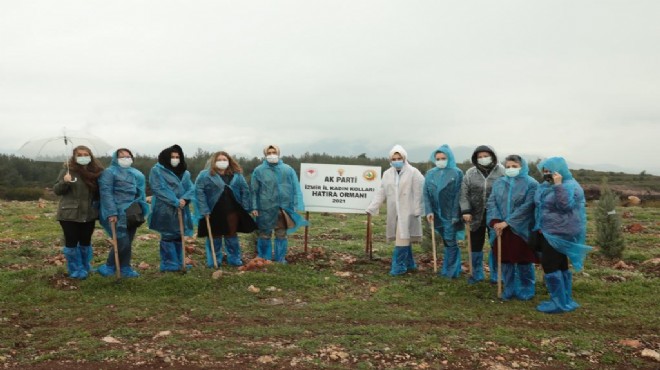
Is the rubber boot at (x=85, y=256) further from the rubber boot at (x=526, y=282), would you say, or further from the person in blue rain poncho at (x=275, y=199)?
the rubber boot at (x=526, y=282)

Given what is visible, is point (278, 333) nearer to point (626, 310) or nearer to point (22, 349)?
point (22, 349)

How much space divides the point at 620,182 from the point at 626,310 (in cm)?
4928

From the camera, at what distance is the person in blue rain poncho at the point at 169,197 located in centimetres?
907

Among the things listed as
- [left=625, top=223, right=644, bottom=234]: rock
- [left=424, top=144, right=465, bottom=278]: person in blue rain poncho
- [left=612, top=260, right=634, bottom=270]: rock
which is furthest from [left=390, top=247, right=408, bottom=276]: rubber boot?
[left=625, top=223, right=644, bottom=234]: rock

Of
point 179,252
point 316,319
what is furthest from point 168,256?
point 316,319

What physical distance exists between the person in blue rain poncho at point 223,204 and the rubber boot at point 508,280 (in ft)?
14.7

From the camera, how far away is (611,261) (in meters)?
11.2

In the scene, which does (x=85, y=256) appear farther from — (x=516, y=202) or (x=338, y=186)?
(x=516, y=202)

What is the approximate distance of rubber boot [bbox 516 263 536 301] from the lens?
7.94 meters

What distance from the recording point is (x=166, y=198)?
9.05m

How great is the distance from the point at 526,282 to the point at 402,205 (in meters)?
2.49

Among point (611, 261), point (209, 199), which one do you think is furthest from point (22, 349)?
point (611, 261)

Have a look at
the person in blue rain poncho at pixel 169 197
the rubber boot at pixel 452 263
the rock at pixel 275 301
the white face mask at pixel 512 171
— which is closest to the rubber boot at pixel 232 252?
the person in blue rain poncho at pixel 169 197

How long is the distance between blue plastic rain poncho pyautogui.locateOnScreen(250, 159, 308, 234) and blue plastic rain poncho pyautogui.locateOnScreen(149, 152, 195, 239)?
3.93 feet
